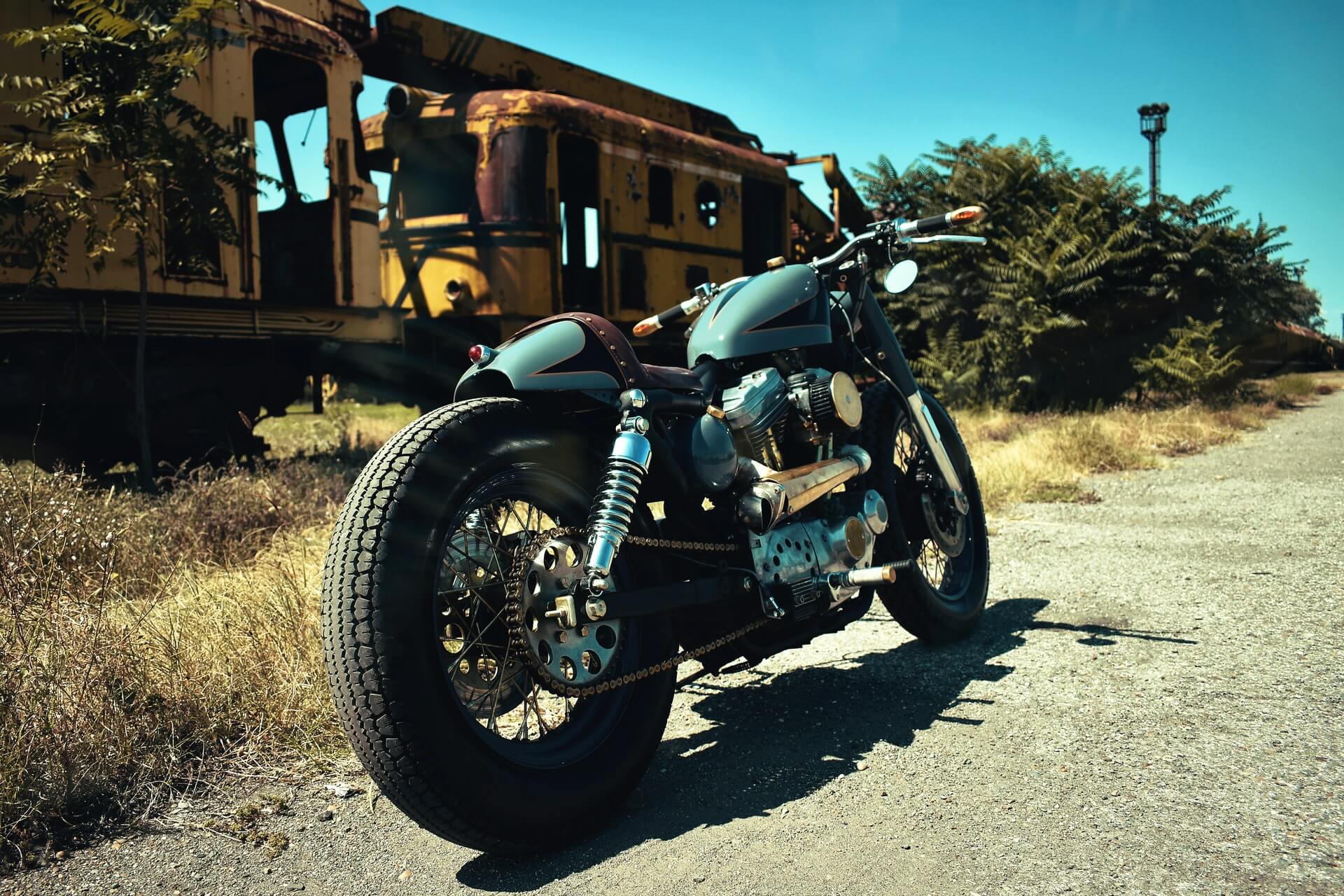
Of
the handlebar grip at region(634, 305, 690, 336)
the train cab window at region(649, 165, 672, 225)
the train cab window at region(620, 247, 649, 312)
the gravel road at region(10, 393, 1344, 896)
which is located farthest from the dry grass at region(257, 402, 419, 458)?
the gravel road at region(10, 393, 1344, 896)

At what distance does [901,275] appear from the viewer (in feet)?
13.3

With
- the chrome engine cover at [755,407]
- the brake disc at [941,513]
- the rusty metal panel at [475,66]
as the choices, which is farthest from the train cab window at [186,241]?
the brake disc at [941,513]

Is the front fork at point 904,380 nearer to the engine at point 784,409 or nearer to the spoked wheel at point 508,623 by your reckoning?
the engine at point 784,409

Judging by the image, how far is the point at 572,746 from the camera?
8.44 feet

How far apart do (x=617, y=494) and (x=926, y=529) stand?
6.60 ft

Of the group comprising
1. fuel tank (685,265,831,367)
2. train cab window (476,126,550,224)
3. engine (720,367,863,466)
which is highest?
train cab window (476,126,550,224)

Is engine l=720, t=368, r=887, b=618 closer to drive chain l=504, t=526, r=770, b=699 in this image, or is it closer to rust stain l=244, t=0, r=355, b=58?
drive chain l=504, t=526, r=770, b=699

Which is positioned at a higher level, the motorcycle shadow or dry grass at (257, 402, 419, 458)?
dry grass at (257, 402, 419, 458)

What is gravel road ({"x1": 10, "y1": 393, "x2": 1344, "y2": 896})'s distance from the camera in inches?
90.4

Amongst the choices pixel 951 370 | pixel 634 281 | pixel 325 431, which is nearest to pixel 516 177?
pixel 634 281

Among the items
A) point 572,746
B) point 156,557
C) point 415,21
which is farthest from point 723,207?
point 572,746

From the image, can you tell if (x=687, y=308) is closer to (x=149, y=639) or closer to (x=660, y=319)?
(x=660, y=319)

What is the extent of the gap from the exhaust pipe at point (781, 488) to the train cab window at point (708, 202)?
24.4ft

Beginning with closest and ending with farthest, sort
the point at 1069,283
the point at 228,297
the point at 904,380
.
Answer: the point at 904,380
the point at 228,297
the point at 1069,283
